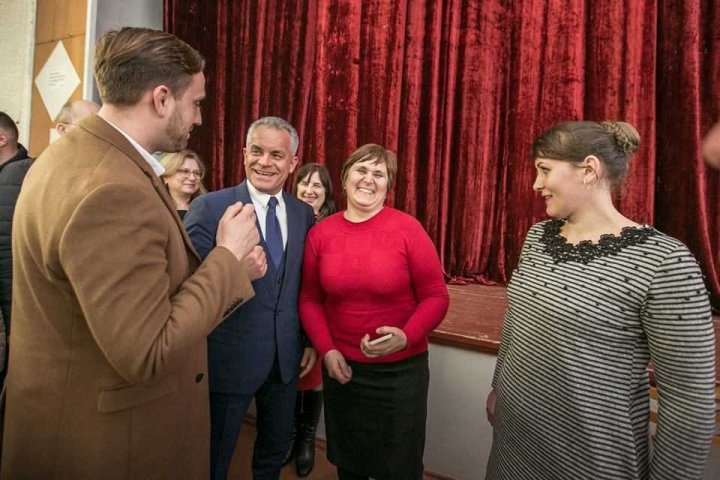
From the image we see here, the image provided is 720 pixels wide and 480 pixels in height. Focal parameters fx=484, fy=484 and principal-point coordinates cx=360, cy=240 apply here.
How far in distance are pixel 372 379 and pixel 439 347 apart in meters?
0.56

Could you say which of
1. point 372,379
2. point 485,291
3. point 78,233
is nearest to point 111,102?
point 78,233

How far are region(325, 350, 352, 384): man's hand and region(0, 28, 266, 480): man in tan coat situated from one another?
0.58 metres

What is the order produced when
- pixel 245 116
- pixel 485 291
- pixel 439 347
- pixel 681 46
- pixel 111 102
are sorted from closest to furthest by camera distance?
pixel 111 102, pixel 439 347, pixel 681 46, pixel 485 291, pixel 245 116

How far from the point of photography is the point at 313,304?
165 centimetres

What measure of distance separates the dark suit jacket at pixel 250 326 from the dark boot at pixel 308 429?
0.74 meters

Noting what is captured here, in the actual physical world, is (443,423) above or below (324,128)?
below

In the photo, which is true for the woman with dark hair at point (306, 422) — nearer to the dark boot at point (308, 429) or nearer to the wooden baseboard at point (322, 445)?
the dark boot at point (308, 429)

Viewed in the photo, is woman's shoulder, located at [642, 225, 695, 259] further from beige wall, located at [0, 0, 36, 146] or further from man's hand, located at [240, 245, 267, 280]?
beige wall, located at [0, 0, 36, 146]

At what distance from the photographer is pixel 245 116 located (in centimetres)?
415

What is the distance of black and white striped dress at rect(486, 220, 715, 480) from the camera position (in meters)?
0.99

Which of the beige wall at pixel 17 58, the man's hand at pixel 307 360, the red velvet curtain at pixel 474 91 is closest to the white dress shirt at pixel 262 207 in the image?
the man's hand at pixel 307 360

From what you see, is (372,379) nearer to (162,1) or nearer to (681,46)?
(681,46)

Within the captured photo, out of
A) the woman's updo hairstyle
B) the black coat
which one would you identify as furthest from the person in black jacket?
the woman's updo hairstyle

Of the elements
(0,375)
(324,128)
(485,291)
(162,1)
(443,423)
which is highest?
(162,1)
